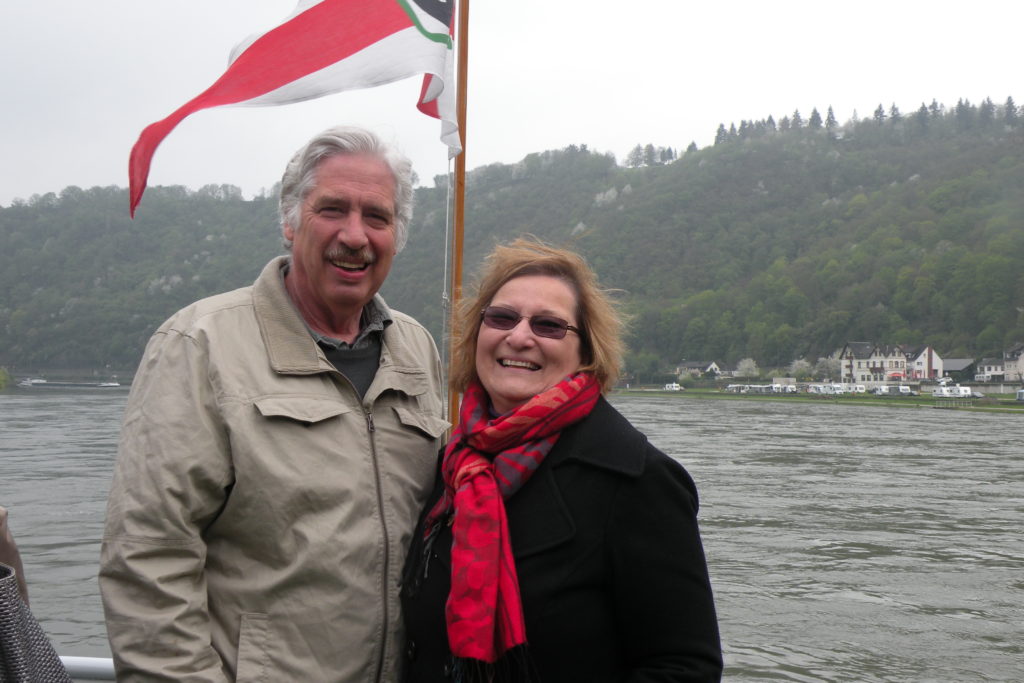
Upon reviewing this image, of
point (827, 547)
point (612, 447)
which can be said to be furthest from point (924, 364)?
point (612, 447)

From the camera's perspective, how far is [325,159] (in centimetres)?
196

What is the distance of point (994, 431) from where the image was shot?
32812mm

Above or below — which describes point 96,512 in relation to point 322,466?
below

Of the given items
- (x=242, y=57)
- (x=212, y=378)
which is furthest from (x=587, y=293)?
(x=242, y=57)

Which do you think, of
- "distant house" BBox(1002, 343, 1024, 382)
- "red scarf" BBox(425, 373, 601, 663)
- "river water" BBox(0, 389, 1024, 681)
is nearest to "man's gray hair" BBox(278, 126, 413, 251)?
"red scarf" BBox(425, 373, 601, 663)

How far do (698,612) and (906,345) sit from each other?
254 feet

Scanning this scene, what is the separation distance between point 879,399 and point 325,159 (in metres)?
58.7

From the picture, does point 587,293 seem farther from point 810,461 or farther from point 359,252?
point 810,461

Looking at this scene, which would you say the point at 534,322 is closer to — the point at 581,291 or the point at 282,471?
the point at 581,291

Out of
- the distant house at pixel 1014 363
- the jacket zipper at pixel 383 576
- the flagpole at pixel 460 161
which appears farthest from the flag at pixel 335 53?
the distant house at pixel 1014 363

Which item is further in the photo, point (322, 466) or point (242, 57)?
point (242, 57)

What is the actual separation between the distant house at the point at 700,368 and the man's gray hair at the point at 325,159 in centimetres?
7660

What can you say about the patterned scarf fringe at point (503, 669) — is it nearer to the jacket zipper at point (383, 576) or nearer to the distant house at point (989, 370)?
the jacket zipper at point (383, 576)

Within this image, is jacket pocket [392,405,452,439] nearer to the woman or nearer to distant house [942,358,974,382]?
the woman
